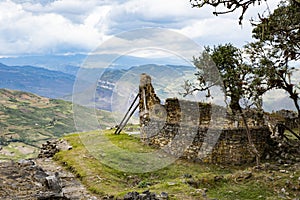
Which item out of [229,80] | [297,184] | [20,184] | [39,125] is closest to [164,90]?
[229,80]

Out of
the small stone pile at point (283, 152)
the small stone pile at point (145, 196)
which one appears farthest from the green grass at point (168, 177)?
the small stone pile at point (283, 152)

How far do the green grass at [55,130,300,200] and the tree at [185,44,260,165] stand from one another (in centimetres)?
269

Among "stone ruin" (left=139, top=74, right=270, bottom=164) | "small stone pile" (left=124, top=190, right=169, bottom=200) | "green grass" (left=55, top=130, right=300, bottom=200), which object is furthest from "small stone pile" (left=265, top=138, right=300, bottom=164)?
"small stone pile" (left=124, top=190, right=169, bottom=200)

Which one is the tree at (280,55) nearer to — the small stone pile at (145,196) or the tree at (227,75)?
the tree at (227,75)

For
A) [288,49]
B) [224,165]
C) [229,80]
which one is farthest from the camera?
[224,165]

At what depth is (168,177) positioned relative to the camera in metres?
18.8

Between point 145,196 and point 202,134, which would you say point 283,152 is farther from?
point 145,196

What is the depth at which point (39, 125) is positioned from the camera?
163875 millimetres

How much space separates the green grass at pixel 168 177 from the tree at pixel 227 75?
2689 millimetres

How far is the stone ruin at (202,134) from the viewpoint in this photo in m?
21.1

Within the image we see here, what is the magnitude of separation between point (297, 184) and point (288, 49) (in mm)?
5488

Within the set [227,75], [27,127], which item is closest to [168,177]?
[227,75]

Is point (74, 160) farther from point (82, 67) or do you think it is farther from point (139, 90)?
point (139, 90)

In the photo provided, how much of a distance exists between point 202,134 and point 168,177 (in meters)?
4.05
